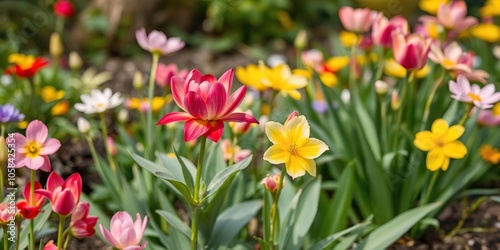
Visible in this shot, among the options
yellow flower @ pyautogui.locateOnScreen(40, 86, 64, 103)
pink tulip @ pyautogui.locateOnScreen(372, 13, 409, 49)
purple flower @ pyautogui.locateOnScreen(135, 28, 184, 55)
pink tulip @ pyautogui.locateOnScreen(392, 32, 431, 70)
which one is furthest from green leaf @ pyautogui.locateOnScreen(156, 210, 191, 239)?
yellow flower @ pyautogui.locateOnScreen(40, 86, 64, 103)

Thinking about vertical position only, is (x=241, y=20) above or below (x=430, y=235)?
below

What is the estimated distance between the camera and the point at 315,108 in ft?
7.14

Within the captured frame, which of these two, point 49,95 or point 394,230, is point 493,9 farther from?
point 49,95

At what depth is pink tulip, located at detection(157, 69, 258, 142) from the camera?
120 cm

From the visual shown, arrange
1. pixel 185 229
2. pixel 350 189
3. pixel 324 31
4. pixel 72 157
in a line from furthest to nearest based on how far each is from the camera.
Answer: pixel 324 31 < pixel 72 157 < pixel 350 189 < pixel 185 229

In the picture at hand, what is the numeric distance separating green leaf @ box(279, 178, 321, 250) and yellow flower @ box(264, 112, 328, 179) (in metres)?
0.32

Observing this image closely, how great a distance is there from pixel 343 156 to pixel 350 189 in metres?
0.20

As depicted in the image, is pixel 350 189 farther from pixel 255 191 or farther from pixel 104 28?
pixel 104 28

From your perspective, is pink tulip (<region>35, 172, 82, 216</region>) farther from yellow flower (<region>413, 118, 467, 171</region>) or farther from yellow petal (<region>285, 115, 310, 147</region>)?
yellow flower (<region>413, 118, 467, 171</region>)

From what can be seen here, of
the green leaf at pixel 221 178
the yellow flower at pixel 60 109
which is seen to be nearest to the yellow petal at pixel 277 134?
A: the green leaf at pixel 221 178

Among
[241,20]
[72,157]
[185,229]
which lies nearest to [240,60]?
[241,20]

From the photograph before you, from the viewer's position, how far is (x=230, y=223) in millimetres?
1602

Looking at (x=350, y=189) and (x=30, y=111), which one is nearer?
(x=350, y=189)

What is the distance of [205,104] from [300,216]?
1.76 feet
